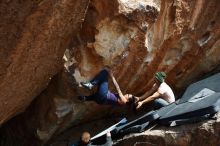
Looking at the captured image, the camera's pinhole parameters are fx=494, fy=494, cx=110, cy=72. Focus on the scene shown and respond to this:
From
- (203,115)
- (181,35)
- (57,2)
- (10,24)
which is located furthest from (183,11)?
(10,24)

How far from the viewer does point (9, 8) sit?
827cm

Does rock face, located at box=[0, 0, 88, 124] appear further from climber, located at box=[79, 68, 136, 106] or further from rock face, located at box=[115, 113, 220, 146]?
rock face, located at box=[115, 113, 220, 146]

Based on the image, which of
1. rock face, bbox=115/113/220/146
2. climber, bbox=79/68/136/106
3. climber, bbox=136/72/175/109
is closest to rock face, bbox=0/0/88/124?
climber, bbox=79/68/136/106

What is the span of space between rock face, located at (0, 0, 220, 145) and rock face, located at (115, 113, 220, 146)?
6.40 feet

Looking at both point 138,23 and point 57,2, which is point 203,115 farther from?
point 57,2

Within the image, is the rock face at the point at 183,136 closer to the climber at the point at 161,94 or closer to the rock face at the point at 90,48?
the climber at the point at 161,94

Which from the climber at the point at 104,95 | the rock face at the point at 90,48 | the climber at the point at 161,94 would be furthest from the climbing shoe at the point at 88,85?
the climber at the point at 161,94

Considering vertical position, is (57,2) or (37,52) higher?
(57,2)

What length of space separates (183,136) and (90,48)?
2869 mm

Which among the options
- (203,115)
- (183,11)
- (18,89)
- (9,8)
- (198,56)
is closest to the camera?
(9,8)

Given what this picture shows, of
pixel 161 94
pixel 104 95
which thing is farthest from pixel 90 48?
pixel 161 94

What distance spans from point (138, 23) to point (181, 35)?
4.86 feet

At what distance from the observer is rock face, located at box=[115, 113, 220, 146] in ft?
30.2

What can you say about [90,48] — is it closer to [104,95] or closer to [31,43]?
[104,95]
